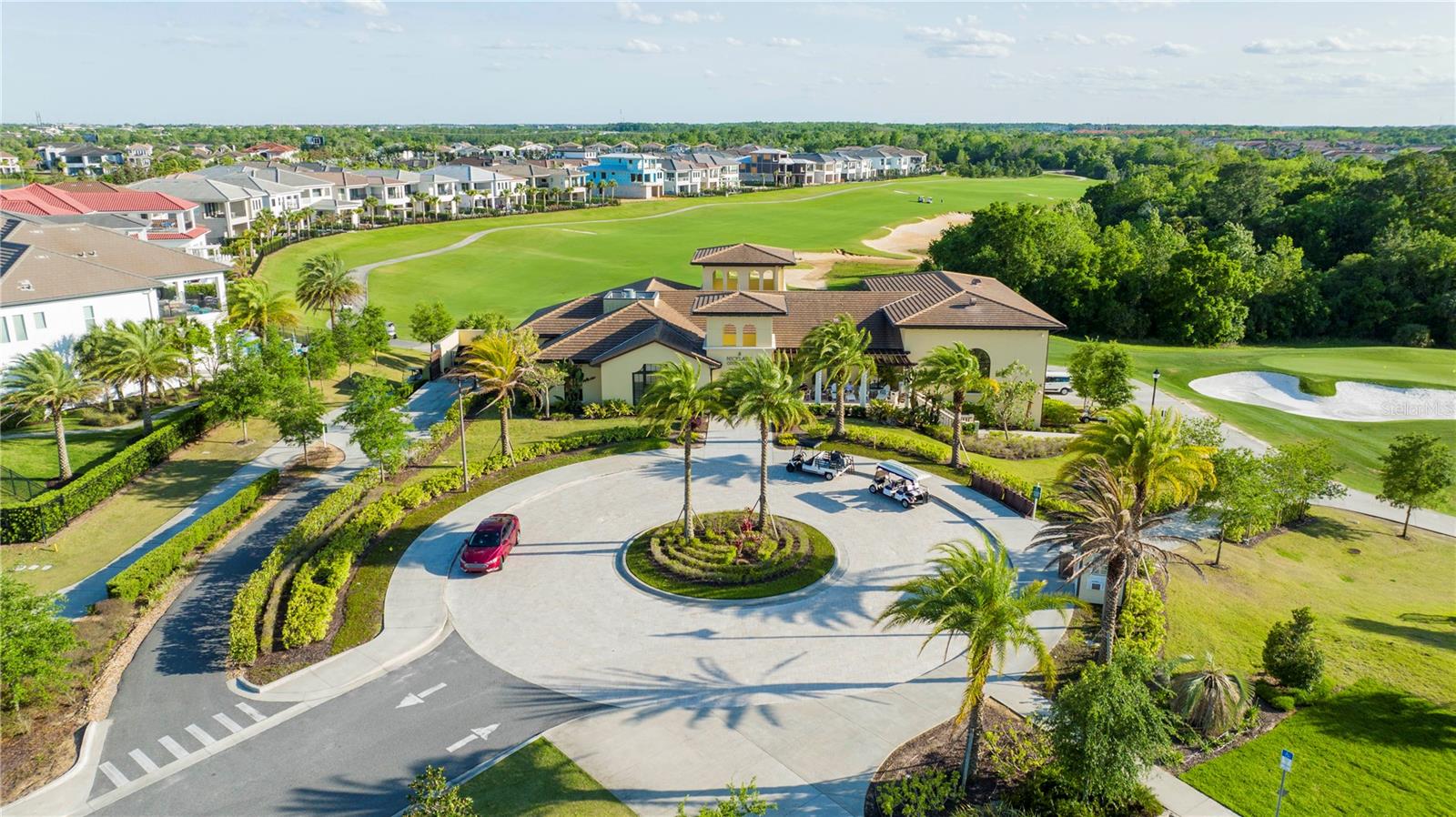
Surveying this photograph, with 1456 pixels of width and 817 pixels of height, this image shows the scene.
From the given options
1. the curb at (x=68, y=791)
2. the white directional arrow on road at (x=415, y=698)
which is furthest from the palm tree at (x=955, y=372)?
the curb at (x=68, y=791)

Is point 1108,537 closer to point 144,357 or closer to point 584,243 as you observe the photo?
point 144,357

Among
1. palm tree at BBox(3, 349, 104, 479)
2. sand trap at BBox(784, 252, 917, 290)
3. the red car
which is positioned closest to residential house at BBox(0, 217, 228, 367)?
palm tree at BBox(3, 349, 104, 479)

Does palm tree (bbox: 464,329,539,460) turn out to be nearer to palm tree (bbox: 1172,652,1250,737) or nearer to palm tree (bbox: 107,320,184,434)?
palm tree (bbox: 107,320,184,434)

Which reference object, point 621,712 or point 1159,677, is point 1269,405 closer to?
point 1159,677

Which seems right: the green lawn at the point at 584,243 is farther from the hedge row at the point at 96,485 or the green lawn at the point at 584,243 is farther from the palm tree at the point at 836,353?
the palm tree at the point at 836,353

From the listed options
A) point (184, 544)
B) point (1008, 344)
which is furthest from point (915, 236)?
point (184, 544)
